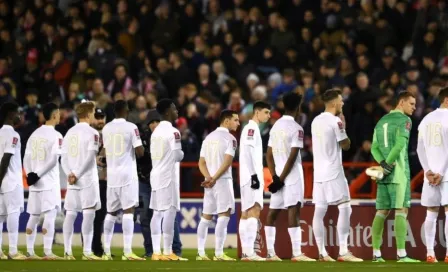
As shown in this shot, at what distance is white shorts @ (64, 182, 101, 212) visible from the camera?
22.3m

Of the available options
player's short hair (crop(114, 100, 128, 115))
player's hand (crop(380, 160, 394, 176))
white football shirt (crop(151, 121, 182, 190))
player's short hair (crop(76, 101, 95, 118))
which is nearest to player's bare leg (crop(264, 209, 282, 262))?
white football shirt (crop(151, 121, 182, 190))

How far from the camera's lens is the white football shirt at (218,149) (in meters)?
22.0

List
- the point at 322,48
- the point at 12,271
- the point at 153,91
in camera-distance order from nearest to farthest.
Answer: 1. the point at 12,271
2. the point at 153,91
3. the point at 322,48

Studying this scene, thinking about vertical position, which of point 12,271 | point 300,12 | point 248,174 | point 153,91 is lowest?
point 12,271

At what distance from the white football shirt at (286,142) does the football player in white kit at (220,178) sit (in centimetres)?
71

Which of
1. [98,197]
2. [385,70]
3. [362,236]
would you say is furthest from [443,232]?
[385,70]

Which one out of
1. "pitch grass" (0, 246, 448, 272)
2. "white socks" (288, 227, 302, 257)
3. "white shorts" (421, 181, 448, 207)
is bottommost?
"pitch grass" (0, 246, 448, 272)

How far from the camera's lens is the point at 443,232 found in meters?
21.8

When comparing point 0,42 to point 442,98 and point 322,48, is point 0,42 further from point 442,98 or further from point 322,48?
point 442,98

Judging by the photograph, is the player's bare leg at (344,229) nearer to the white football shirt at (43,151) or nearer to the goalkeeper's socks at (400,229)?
the goalkeeper's socks at (400,229)

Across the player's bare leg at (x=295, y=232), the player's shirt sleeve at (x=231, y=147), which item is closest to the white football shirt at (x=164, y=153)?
the player's shirt sleeve at (x=231, y=147)

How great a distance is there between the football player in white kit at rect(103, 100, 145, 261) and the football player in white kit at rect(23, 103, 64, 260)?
89 cm

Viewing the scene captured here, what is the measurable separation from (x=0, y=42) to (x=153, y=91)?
7.73 m

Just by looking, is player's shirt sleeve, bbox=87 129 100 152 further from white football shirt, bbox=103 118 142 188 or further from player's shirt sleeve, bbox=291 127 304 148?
player's shirt sleeve, bbox=291 127 304 148
